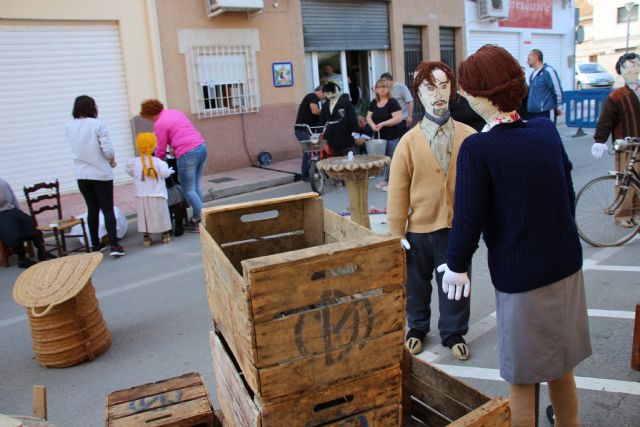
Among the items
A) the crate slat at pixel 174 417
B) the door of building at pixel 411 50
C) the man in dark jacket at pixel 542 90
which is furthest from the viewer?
the door of building at pixel 411 50

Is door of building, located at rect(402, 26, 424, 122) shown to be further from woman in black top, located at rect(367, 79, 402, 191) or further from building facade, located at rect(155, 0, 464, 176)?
woman in black top, located at rect(367, 79, 402, 191)

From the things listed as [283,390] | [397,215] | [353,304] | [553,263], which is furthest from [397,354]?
[397,215]

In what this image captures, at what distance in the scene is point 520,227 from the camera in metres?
2.33

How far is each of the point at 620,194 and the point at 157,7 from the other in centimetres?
900

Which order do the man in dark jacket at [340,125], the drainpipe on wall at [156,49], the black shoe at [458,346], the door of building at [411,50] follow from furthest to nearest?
the door of building at [411,50] → the drainpipe on wall at [156,49] → the man in dark jacket at [340,125] → the black shoe at [458,346]

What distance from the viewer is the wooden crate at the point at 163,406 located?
2.62 m

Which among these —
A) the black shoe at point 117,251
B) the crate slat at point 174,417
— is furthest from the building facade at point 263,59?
the crate slat at point 174,417

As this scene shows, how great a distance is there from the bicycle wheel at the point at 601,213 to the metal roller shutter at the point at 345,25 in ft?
30.0

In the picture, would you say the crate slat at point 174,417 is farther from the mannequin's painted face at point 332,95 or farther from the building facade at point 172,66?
the building facade at point 172,66

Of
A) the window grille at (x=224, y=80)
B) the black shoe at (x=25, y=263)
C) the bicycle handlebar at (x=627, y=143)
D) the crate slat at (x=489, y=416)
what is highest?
the window grille at (x=224, y=80)

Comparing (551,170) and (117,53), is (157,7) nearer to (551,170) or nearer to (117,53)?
(117,53)

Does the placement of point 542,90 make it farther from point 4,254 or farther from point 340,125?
point 4,254

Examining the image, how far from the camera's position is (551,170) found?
2352mm

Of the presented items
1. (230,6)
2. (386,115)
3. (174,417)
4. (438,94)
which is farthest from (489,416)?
(230,6)
